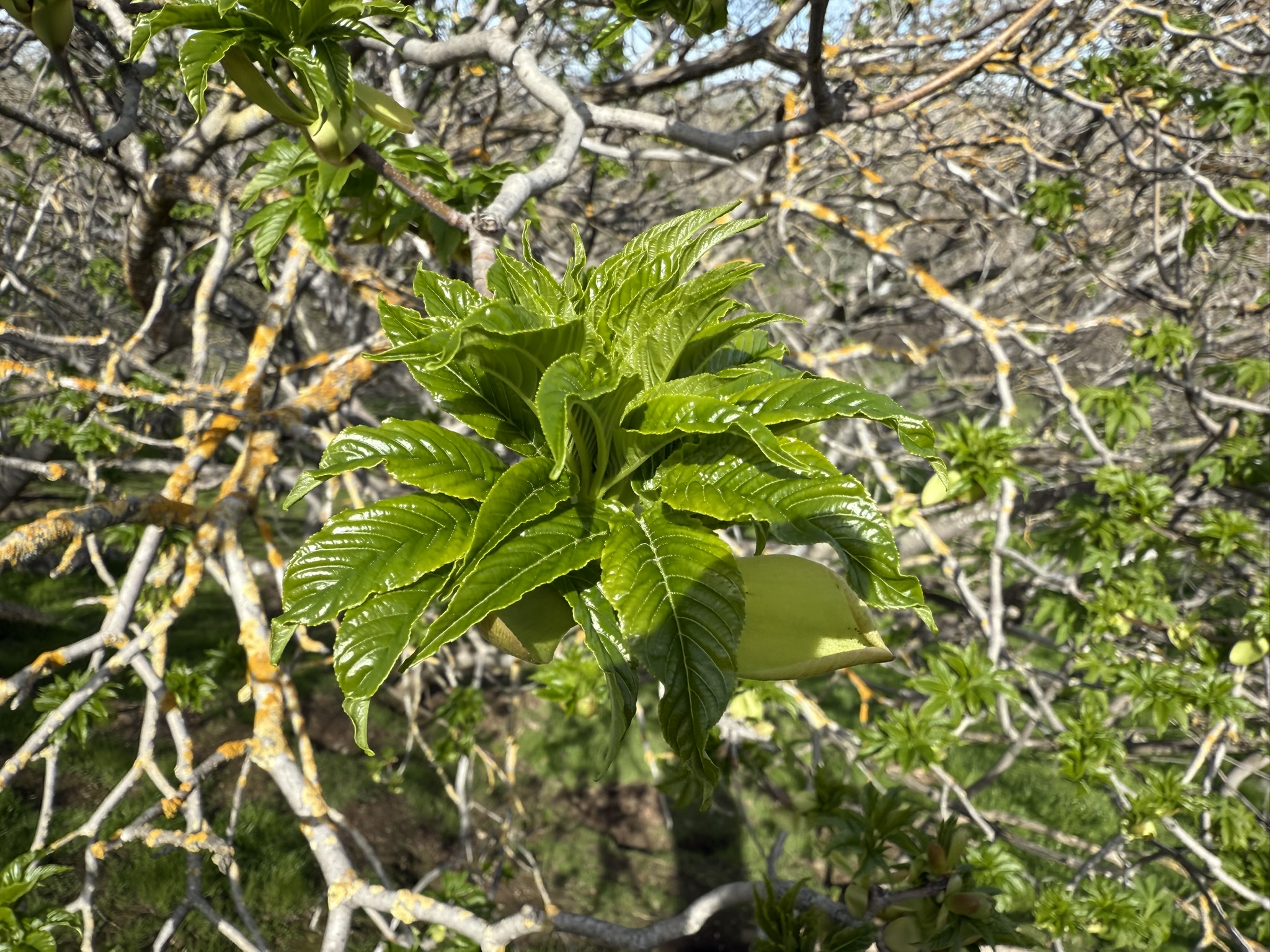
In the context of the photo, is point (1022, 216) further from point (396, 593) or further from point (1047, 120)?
point (396, 593)

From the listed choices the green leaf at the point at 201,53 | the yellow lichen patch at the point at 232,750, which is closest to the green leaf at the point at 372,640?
the green leaf at the point at 201,53

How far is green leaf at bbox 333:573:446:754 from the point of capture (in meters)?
0.75

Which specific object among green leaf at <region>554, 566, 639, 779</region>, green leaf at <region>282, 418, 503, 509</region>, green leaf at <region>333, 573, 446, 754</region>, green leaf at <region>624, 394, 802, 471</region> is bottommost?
green leaf at <region>554, 566, 639, 779</region>

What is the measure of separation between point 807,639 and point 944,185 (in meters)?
4.90

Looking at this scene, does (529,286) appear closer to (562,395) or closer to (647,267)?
(647,267)

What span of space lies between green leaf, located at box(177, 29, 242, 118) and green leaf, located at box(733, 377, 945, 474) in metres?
1.01

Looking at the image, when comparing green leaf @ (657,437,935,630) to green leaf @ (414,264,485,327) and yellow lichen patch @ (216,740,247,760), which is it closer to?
green leaf @ (414,264,485,327)

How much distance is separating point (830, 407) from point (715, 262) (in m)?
4.50

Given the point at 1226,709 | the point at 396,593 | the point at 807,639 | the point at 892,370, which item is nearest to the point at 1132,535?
the point at 1226,709

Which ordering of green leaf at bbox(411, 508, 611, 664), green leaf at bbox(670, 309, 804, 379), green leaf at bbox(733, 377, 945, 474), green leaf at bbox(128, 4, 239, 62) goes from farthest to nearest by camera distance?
green leaf at bbox(128, 4, 239, 62), green leaf at bbox(670, 309, 804, 379), green leaf at bbox(733, 377, 945, 474), green leaf at bbox(411, 508, 611, 664)

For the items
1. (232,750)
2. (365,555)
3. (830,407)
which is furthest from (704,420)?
(232,750)


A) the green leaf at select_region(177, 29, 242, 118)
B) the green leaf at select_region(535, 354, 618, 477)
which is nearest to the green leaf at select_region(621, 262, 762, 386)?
the green leaf at select_region(535, 354, 618, 477)

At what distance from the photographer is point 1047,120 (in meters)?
5.26

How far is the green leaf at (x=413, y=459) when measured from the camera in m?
0.83
